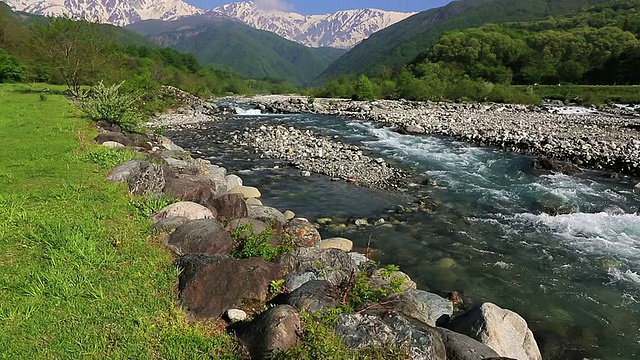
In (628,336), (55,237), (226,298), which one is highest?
(55,237)

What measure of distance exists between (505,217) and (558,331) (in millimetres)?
6538

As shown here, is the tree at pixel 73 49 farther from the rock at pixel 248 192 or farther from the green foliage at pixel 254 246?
the green foliage at pixel 254 246

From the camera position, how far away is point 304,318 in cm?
539

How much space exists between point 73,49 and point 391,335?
40.8 m

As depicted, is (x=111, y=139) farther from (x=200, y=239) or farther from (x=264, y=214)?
(x=200, y=239)

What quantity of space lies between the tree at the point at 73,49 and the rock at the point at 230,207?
3150cm

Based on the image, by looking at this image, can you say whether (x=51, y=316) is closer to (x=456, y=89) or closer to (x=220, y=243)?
(x=220, y=243)

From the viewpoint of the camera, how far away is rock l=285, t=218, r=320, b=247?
33.7 feet

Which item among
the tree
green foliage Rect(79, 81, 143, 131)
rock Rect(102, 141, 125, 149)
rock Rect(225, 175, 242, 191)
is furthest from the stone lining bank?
the tree

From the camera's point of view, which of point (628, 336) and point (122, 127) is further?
point (122, 127)

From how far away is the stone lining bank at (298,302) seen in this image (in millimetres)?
5184

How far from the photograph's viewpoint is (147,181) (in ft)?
33.3

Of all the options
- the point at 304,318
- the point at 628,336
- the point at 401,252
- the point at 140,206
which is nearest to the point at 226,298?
the point at 304,318

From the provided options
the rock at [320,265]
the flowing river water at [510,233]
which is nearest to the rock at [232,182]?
the flowing river water at [510,233]
